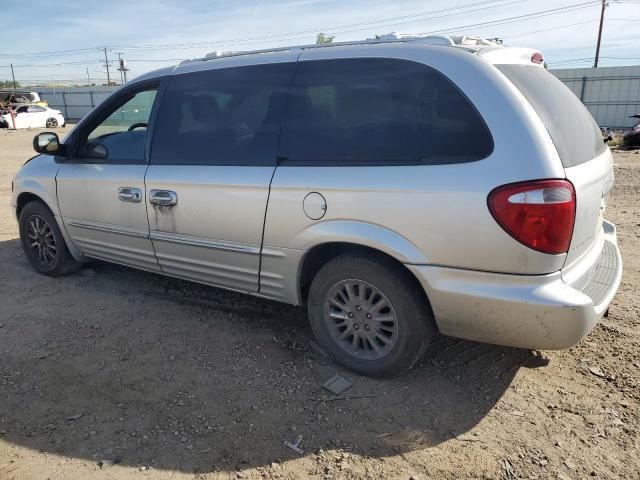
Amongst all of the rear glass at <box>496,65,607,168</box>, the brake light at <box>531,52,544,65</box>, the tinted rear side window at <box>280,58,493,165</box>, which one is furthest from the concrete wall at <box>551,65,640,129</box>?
the tinted rear side window at <box>280,58,493,165</box>

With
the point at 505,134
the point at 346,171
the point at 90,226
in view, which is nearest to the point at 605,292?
the point at 505,134

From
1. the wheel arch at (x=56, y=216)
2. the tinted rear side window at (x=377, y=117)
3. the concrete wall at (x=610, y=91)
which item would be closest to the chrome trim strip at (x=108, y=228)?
the wheel arch at (x=56, y=216)

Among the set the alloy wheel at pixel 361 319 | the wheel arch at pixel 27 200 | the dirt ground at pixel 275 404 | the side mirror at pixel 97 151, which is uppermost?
the side mirror at pixel 97 151

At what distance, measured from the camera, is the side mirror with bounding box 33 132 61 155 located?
4355mm

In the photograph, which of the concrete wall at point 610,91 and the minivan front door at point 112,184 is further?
the concrete wall at point 610,91

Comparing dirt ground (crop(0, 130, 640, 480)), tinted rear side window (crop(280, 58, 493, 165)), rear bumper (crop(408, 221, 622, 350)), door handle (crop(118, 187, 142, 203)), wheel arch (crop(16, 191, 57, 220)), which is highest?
tinted rear side window (crop(280, 58, 493, 165))

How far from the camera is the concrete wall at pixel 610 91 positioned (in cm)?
2453

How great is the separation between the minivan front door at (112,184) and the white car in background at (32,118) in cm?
2951

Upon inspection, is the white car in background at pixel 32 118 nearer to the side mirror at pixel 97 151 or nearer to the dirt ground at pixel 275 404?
the side mirror at pixel 97 151

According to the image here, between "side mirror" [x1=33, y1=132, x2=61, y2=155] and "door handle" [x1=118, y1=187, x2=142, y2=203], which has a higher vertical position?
"side mirror" [x1=33, y1=132, x2=61, y2=155]

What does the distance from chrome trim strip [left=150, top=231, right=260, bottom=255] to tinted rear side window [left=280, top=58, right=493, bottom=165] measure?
657 millimetres

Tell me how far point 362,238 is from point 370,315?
0.50 metres

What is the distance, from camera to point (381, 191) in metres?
2.79

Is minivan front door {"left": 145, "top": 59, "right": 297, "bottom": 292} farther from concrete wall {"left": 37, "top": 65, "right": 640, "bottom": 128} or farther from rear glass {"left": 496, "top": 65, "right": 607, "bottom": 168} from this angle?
concrete wall {"left": 37, "top": 65, "right": 640, "bottom": 128}
